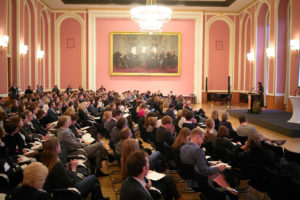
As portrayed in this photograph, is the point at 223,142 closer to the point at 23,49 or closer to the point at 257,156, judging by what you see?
the point at 257,156

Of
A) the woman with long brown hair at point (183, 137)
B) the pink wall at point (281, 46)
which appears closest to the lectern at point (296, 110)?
the pink wall at point (281, 46)

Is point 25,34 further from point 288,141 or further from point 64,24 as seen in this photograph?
point 288,141

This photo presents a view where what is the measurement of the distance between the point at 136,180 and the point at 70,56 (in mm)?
19956

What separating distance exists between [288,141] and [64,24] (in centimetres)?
1734

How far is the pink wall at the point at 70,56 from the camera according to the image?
850 inches

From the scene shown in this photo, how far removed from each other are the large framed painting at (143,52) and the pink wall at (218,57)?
2444 millimetres

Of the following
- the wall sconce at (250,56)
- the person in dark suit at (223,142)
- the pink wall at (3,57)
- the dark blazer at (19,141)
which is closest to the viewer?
the person in dark suit at (223,142)

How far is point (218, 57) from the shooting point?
22203mm

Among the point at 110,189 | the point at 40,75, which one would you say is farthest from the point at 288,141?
the point at 40,75

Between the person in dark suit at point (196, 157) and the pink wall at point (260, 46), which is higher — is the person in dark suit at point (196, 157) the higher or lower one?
the lower one

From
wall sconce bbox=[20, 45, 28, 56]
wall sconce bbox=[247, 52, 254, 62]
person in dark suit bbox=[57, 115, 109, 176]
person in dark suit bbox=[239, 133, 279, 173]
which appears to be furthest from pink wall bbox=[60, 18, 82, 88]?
person in dark suit bbox=[239, 133, 279, 173]

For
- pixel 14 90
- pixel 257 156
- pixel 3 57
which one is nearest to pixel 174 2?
pixel 3 57

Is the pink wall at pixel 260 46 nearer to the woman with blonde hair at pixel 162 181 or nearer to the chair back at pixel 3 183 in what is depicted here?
the woman with blonde hair at pixel 162 181

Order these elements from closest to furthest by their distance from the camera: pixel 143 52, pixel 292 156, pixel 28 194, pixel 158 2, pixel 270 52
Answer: pixel 28 194 < pixel 292 156 < pixel 270 52 < pixel 158 2 < pixel 143 52
